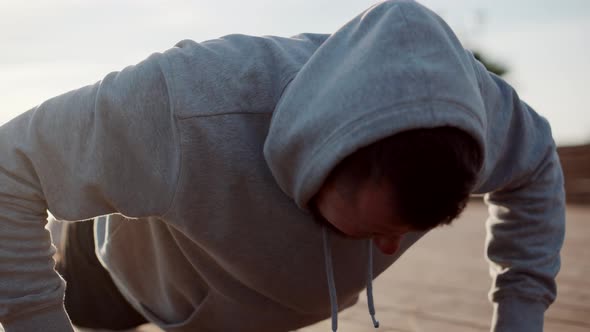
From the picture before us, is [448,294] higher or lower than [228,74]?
lower

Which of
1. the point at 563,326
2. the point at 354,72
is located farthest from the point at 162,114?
the point at 563,326

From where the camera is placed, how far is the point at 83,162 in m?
1.00

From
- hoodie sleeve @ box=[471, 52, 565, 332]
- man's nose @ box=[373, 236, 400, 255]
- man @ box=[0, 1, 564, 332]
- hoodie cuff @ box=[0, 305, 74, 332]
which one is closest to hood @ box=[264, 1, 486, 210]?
man @ box=[0, 1, 564, 332]

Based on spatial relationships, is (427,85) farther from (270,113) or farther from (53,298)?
(53,298)

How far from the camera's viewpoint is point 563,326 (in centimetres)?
162

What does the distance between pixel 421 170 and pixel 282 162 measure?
234 millimetres

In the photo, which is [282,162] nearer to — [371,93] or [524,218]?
[371,93]

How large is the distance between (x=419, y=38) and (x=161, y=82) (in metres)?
0.37

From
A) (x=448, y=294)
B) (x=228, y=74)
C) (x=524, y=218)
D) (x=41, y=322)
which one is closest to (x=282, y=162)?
(x=228, y=74)

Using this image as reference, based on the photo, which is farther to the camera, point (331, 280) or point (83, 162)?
point (331, 280)

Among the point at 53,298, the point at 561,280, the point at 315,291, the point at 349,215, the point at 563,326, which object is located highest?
the point at 349,215

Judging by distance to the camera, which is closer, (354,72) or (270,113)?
(354,72)

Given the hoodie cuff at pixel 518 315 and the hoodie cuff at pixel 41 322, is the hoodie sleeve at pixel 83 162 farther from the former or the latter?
the hoodie cuff at pixel 518 315

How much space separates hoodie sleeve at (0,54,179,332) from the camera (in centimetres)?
98
